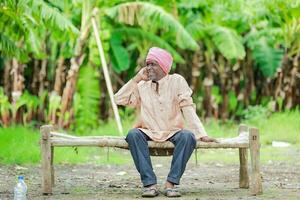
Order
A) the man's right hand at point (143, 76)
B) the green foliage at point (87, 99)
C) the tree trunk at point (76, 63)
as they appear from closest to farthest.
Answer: the man's right hand at point (143, 76)
the tree trunk at point (76, 63)
the green foliage at point (87, 99)

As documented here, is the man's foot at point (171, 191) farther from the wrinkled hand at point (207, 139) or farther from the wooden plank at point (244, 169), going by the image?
the wooden plank at point (244, 169)

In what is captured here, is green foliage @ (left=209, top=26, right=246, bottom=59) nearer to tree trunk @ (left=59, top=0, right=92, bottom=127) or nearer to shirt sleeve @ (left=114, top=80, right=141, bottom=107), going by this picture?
tree trunk @ (left=59, top=0, right=92, bottom=127)

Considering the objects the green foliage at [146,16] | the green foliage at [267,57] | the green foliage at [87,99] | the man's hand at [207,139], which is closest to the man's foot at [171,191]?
the man's hand at [207,139]

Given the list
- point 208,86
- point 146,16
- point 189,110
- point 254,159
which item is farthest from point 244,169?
point 208,86

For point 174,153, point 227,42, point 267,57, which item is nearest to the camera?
point 174,153

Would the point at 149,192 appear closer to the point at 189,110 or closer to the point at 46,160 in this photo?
the point at 189,110

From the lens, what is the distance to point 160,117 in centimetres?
764

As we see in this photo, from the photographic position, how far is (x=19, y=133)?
526 inches

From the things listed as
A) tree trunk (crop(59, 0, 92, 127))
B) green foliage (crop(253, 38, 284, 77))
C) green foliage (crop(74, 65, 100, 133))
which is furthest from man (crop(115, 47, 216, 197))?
green foliage (crop(253, 38, 284, 77))

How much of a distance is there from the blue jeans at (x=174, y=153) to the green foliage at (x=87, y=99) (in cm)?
937

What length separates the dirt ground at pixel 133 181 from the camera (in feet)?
25.0

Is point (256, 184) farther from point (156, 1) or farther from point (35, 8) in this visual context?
point (156, 1)

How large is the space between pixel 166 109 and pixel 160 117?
0.31 ft

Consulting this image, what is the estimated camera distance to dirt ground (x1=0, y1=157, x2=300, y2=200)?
7621mm
